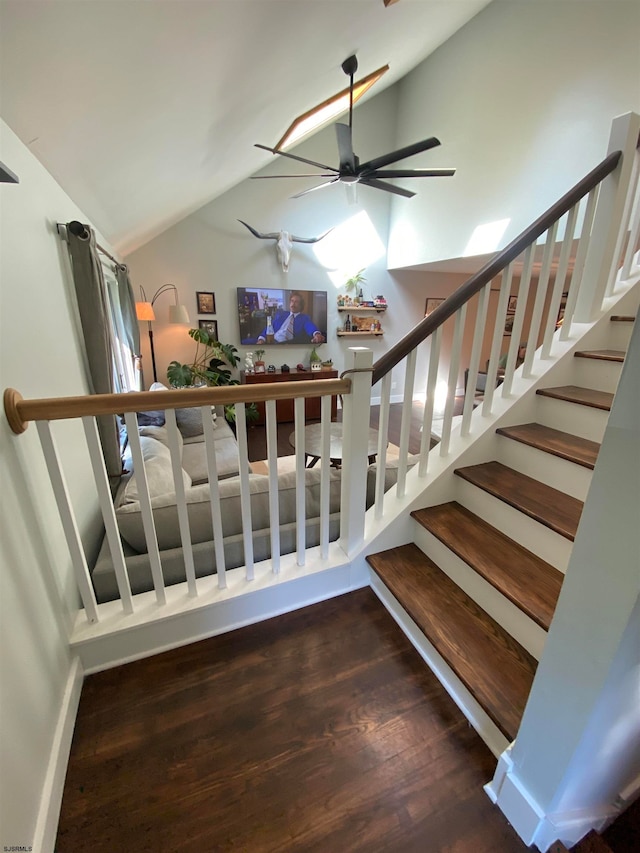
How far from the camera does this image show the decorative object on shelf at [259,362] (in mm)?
4954

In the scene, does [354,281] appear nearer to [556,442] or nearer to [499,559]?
[556,442]

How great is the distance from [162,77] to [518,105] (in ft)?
10.9

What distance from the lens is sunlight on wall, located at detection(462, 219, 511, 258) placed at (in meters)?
3.32

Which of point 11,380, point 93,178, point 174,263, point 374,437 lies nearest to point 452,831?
point 11,380

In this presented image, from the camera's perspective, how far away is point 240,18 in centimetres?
129

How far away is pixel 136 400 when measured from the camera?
1.13 metres

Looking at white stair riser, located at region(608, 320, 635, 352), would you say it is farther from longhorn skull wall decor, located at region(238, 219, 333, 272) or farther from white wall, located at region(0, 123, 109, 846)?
longhorn skull wall decor, located at region(238, 219, 333, 272)

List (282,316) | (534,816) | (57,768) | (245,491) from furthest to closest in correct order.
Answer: (282,316) < (245,491) < (57,768) < (534,816)

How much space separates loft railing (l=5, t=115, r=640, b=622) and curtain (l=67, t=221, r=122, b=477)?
0.71m

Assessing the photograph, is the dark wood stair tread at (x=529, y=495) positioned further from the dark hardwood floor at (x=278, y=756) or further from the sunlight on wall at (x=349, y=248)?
the sunlight on wall at (x=349, y=248)

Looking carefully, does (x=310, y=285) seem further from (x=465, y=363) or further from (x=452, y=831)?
(x=452, y=831)

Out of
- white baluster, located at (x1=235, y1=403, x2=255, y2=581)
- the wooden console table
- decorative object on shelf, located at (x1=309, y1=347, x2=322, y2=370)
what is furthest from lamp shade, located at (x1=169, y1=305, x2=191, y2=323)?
white baluster, located at (x1=235, y1=403, x2=255, y2=581)

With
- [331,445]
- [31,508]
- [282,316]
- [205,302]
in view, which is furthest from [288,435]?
[31,508]

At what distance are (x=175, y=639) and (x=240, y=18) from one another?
2443 mm
